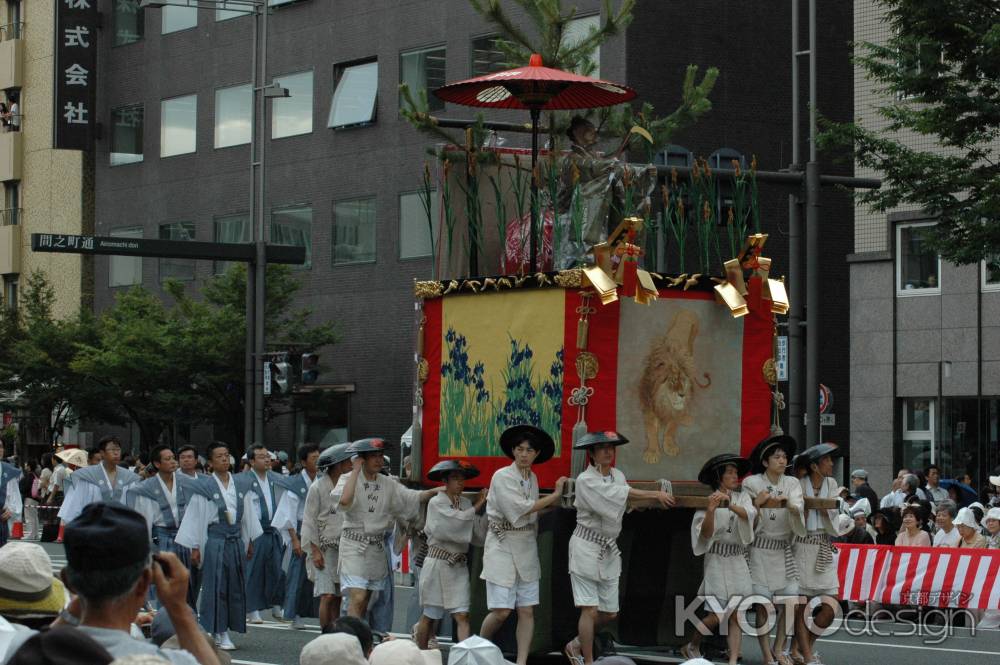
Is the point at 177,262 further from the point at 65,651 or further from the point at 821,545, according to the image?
the point at 65,651

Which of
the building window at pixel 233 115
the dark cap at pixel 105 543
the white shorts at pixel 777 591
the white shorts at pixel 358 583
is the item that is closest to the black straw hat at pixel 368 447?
the white shorts at pixel 358 583

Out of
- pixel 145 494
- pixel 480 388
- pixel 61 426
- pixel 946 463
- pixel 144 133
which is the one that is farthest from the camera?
pixel 144 133

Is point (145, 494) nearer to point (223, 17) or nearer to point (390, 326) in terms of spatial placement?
point (390, 326)

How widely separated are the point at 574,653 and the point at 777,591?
5.59 ft

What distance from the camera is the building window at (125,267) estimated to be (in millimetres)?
44812

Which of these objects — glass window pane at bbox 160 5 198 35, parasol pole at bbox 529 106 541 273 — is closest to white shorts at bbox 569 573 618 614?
parasol pole at bbox 529 106 541 273

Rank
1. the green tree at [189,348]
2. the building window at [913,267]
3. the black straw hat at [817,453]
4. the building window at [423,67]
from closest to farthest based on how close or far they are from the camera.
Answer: the black straw hat at [817,453] → the building window at [913,267] → the green tree at [189,348] → the building window at [423,67]

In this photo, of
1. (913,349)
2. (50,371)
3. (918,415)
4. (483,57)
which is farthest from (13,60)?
(918,415)

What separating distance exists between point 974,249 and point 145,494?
9.45 metres

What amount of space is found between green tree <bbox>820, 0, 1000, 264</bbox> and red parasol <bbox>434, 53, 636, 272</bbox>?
16.5ft

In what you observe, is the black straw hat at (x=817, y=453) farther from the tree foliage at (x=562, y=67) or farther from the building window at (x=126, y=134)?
the building window at (x=126, y=134)

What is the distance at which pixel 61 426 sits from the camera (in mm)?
41125

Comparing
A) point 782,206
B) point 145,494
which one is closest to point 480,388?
point 145,494

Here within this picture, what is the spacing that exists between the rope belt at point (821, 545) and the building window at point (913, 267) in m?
18.5
